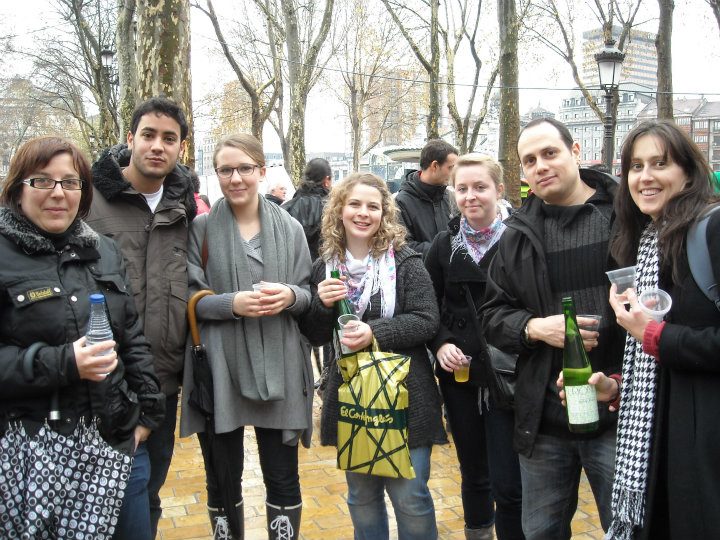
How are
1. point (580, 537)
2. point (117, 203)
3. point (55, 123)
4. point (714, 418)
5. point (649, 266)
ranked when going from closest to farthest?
point (714, 418) < point (649, 266) < point (117, 203) < point (580, 537) < point (55, 123)

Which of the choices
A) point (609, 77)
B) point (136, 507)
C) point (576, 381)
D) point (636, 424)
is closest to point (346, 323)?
point (576, 381)

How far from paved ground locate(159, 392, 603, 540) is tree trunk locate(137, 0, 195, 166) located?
122 inches

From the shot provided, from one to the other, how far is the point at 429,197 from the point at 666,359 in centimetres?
331

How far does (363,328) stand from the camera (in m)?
3.13

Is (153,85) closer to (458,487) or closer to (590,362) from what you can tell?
(458,487)

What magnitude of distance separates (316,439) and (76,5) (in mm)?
19483

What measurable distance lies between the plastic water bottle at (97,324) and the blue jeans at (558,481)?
1692mm

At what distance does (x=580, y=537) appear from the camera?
4129 millimetres

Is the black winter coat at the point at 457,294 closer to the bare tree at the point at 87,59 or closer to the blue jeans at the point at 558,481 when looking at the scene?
the blue jeans at the point at 558,481

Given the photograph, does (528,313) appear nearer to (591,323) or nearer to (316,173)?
Result: (591,323)

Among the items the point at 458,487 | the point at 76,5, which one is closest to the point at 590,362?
the point at 458,487

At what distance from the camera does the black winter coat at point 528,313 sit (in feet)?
9.18

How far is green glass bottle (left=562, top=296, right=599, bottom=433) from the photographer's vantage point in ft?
8.33

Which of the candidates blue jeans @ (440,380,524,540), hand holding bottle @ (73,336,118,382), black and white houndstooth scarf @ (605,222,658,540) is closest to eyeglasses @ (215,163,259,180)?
hand holding bottle @ (73,336,118,382)
